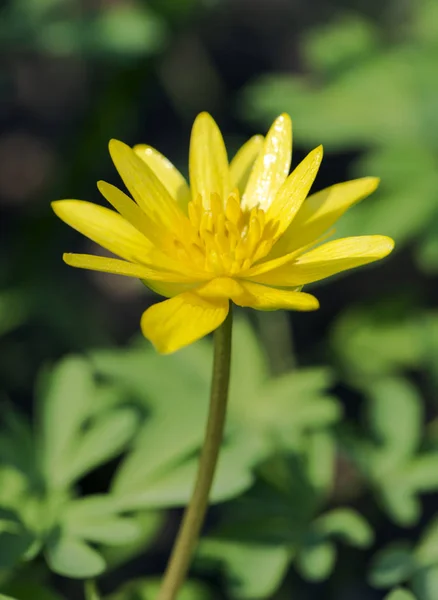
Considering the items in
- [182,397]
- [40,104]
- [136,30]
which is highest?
[40,104]

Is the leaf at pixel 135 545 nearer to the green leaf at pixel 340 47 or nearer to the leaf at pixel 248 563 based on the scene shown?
the leaf at pixel 248 563

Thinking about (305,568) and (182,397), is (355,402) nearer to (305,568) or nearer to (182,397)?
(182,397)

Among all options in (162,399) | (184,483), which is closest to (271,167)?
(184,483)

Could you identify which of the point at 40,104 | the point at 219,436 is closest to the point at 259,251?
the point at 219,436

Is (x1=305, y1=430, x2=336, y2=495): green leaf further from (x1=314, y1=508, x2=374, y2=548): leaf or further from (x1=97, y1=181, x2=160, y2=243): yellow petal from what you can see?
(x1=97, y1=181, x2=160, y2=243): yellow petal

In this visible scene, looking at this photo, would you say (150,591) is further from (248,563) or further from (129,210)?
(129,210)

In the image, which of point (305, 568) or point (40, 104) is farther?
point (40, 104)

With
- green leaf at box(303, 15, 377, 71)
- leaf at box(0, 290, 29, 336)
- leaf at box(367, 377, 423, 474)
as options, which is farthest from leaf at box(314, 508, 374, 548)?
green leaf at box(303, 15, 377, 71)
